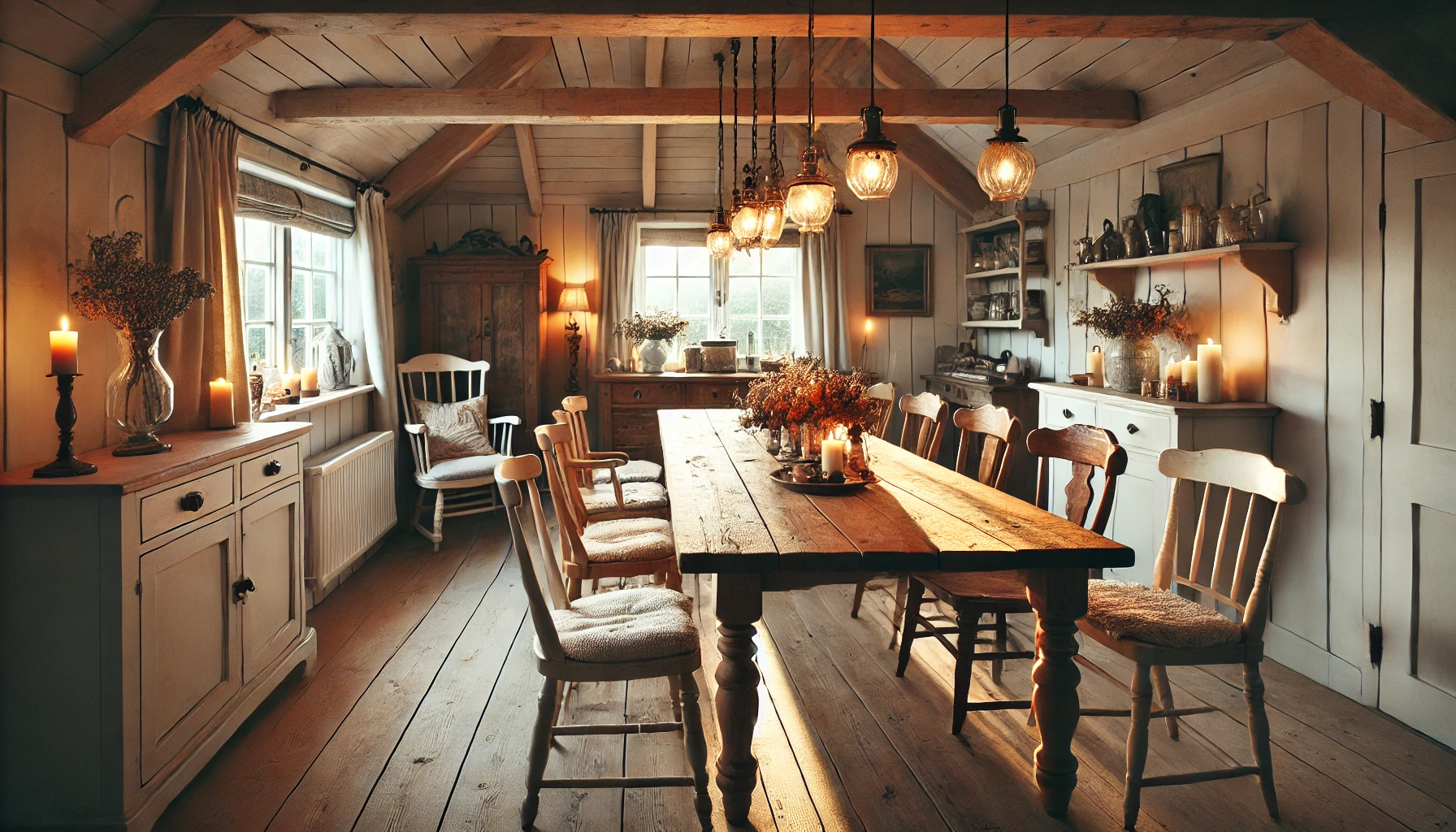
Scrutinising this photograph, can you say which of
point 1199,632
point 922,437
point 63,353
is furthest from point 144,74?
point 1199,632

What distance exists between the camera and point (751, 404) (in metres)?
3.20

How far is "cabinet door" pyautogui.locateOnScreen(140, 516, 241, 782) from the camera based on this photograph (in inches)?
86.5

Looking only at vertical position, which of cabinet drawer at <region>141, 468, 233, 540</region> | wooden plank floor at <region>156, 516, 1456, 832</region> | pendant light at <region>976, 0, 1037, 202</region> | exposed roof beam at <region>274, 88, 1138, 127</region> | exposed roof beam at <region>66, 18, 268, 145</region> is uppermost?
exposed roof beam at <region>274, 88, 1138, 127</region>

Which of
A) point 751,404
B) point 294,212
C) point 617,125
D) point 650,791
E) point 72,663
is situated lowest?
point 650,791

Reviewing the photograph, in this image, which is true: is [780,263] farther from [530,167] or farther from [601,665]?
[601,665]

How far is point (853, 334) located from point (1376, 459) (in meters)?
4.04

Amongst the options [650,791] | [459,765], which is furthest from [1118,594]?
[459,765]

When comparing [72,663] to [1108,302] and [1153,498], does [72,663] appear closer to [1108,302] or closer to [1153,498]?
[1153,498]

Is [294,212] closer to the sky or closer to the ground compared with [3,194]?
closer to the sky

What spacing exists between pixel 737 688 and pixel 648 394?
435cm

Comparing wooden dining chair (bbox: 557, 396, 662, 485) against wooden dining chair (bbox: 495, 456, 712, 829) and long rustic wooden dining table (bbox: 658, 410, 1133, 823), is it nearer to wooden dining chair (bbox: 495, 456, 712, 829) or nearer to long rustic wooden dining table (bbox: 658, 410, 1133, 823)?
long rustic wooden dining table (bbox: 658, 410, 1133, 823)

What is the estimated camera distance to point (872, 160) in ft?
7.55

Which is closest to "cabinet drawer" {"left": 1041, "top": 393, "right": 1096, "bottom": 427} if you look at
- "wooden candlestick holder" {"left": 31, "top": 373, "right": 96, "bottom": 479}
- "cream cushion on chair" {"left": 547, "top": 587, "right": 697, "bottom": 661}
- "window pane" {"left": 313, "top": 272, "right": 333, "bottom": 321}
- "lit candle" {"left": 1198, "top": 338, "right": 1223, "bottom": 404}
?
"lit candle" {"left": 1198, "top": 338, "right": 1223, "bottom": 404}

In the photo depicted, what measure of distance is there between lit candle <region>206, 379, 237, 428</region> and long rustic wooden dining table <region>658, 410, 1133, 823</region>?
1.78 metres
